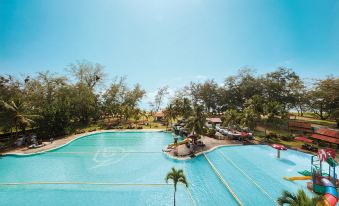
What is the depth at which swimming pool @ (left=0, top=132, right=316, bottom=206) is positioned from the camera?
41.3ft

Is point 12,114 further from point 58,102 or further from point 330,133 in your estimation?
point 330,133

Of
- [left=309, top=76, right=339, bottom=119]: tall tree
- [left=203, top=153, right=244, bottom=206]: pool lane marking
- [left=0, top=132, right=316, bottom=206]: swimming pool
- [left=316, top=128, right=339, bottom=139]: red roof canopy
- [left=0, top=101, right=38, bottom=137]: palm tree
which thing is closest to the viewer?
[left=203, top=153, right=244, bottom=206]: pool lane marking

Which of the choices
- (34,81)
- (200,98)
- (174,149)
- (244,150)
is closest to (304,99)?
(200,98)

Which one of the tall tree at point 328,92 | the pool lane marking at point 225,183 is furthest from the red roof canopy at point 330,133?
the pool lane marking at point 225,183

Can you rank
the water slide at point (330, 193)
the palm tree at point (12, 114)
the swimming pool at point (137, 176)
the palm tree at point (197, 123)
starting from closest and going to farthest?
1. the water slide at point (330, 193)
2. the swimming pool at point (137, 176)
3. the palm tree at point (197, 123)
4. the palm tree at point (12, 114)

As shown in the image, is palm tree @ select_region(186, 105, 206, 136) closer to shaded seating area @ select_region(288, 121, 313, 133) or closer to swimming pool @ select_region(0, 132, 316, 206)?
swimming pool @ select_region(0, 132, 316, 206)

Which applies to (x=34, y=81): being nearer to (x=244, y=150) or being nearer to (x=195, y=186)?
(x=195, y=186)

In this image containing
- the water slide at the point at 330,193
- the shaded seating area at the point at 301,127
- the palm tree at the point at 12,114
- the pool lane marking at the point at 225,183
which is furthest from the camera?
the shaded seating area at the point at 301,127

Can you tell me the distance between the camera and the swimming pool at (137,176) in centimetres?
1260

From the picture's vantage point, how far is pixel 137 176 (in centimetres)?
1606

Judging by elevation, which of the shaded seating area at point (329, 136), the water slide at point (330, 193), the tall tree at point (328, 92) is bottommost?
the water slide at point (330, 193)

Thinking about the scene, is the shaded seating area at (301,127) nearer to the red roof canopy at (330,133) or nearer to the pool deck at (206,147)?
the red roof canopy at (330,133)

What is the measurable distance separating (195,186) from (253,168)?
7.47m

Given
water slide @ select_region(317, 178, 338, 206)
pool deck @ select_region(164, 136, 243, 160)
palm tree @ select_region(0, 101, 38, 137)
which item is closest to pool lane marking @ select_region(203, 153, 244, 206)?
pool deck @ select_region(164, 136, 243, 160)
